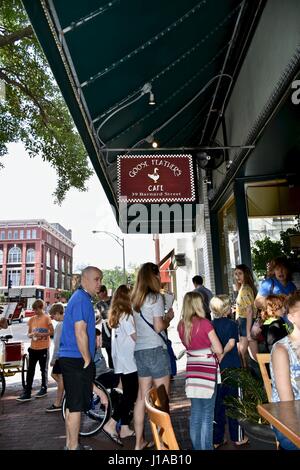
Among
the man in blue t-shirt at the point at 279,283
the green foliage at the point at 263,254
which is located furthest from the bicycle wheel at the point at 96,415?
the green foliage at the point at 263,254

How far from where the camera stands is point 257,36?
535 centimetres

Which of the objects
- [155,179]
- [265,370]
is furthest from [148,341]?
[155,179]

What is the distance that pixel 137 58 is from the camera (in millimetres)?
4926

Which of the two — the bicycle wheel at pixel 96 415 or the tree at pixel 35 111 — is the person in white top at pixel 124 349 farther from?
the tree at pixel 35 111

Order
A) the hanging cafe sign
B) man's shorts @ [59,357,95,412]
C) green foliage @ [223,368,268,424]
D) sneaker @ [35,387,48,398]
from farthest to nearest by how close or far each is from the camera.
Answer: sneaker @ [35,387,48,398] → the hanging cafe sign → man's shorts @ [59,357,95,412] → green foliage @ [223,368,268,424]

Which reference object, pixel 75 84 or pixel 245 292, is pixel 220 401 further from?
pixel 75 84

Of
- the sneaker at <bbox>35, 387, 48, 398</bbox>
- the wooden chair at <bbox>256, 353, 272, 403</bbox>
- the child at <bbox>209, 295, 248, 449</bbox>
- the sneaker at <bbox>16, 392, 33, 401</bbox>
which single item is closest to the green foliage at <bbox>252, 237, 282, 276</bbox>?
the child at <bbox>209, 295, 248, 449</bbox>

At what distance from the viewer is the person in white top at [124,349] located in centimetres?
470

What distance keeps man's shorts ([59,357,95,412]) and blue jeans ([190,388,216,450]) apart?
1161 mm

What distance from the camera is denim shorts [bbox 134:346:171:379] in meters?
4.18

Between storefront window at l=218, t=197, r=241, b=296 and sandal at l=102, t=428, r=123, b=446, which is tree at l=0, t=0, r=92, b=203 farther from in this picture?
sandal at l=102, t=428, r=123, b=446

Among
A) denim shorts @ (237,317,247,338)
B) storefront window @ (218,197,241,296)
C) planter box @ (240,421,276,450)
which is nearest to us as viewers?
planter box @ (240,421,276,450)
